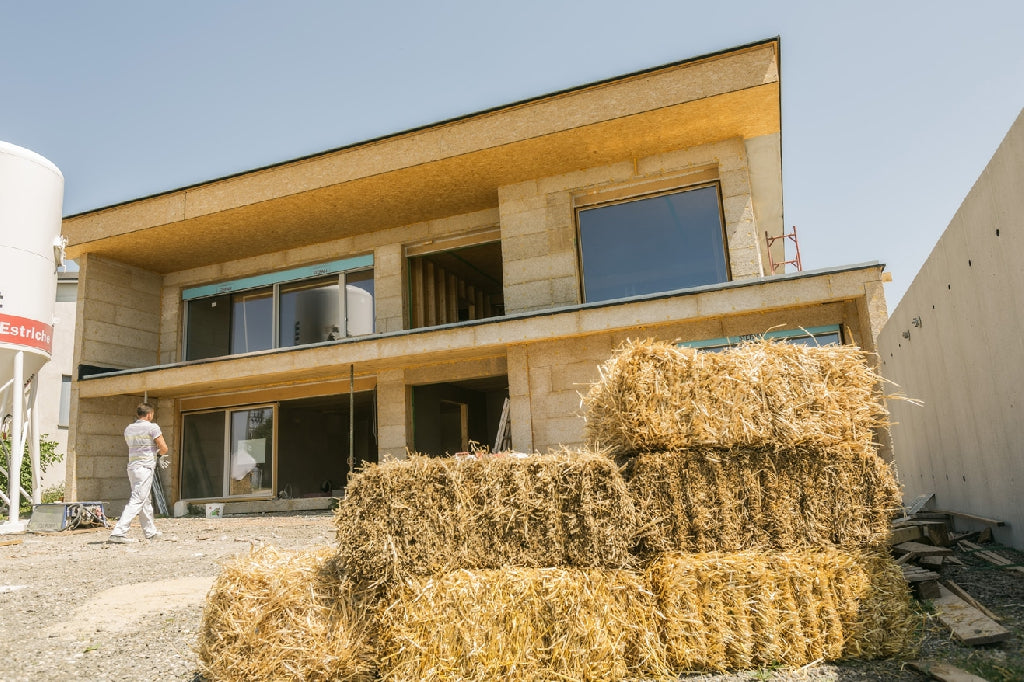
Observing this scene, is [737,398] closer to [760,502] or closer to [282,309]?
[760,502]

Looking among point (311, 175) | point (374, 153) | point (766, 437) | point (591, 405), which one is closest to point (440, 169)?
point (374, 153)

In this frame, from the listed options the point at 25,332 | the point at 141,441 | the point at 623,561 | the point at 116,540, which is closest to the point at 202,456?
the point at 25,332

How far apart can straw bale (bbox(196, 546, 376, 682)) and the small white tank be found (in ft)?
33.7

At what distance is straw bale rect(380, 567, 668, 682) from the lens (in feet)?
12.0

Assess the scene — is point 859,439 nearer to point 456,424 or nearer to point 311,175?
point 311,175

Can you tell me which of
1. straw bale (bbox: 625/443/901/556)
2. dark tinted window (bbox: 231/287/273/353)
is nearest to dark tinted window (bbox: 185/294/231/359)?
dark tinted window (bbox: 231/287/273/353)

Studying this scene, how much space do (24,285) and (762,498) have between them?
41.7 ft

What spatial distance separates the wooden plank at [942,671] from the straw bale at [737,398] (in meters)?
1.24

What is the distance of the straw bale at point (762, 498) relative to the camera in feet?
13.1

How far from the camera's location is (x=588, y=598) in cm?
375

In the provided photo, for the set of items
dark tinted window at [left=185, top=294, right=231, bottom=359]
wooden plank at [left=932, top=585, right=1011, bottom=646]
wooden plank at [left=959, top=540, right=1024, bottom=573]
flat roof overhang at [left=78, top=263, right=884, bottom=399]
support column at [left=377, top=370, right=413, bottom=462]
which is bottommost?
wooden plank at [left=932, top=585, right=1011, bottom=646]

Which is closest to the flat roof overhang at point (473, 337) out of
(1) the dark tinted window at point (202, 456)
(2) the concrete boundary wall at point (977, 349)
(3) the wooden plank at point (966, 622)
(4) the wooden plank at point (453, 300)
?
(1) the dark tinted window at point (202, 456)

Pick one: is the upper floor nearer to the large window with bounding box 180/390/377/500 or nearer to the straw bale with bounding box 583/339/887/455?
the large window with bounding box 180/390/377/500

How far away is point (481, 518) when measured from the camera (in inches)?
152
